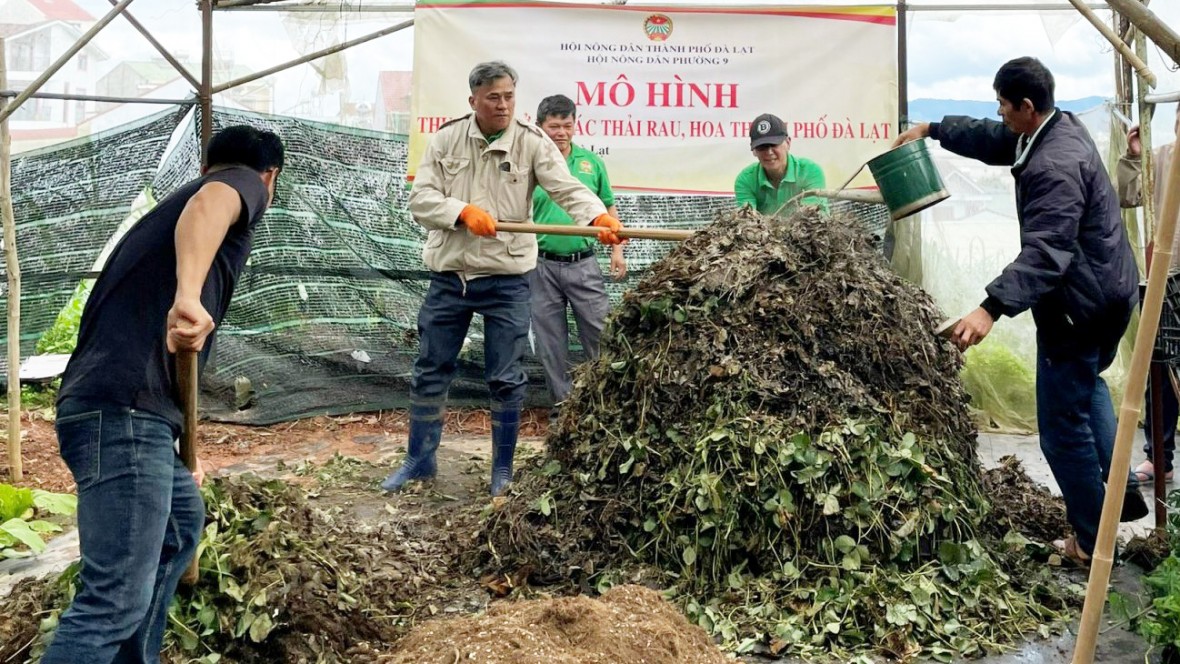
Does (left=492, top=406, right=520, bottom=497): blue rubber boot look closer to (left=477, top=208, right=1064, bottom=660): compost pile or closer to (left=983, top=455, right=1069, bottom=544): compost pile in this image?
(left=477, top=208, right=1064, bottom=660): compost pile

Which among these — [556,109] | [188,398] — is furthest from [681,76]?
[188,398]

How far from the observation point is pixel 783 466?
13.3 feet

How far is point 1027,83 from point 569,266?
314 centimetres

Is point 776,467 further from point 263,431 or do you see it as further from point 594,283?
point 263,431

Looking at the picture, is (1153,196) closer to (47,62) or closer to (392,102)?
(392,102)

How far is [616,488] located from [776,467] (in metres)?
0.70

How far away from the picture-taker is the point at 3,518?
482 cm

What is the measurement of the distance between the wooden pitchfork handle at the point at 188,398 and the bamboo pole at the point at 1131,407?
231cm

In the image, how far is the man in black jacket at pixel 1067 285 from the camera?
13.3ft

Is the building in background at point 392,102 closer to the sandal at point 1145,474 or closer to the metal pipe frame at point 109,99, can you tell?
the metal pipe frame at point 109,99

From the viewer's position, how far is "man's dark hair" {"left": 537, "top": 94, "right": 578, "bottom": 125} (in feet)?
21.3

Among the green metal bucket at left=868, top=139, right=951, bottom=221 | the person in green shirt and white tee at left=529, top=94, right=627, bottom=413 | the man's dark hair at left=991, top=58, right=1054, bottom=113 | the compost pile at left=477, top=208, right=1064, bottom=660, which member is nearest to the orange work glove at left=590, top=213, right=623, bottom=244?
the compost pile at left=477, top=208, right=1064, bottom=660

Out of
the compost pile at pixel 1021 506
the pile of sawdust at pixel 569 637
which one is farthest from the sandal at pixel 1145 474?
the pile of sawdust at pixel 569 637

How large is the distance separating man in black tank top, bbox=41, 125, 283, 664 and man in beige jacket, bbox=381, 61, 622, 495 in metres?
2.69
